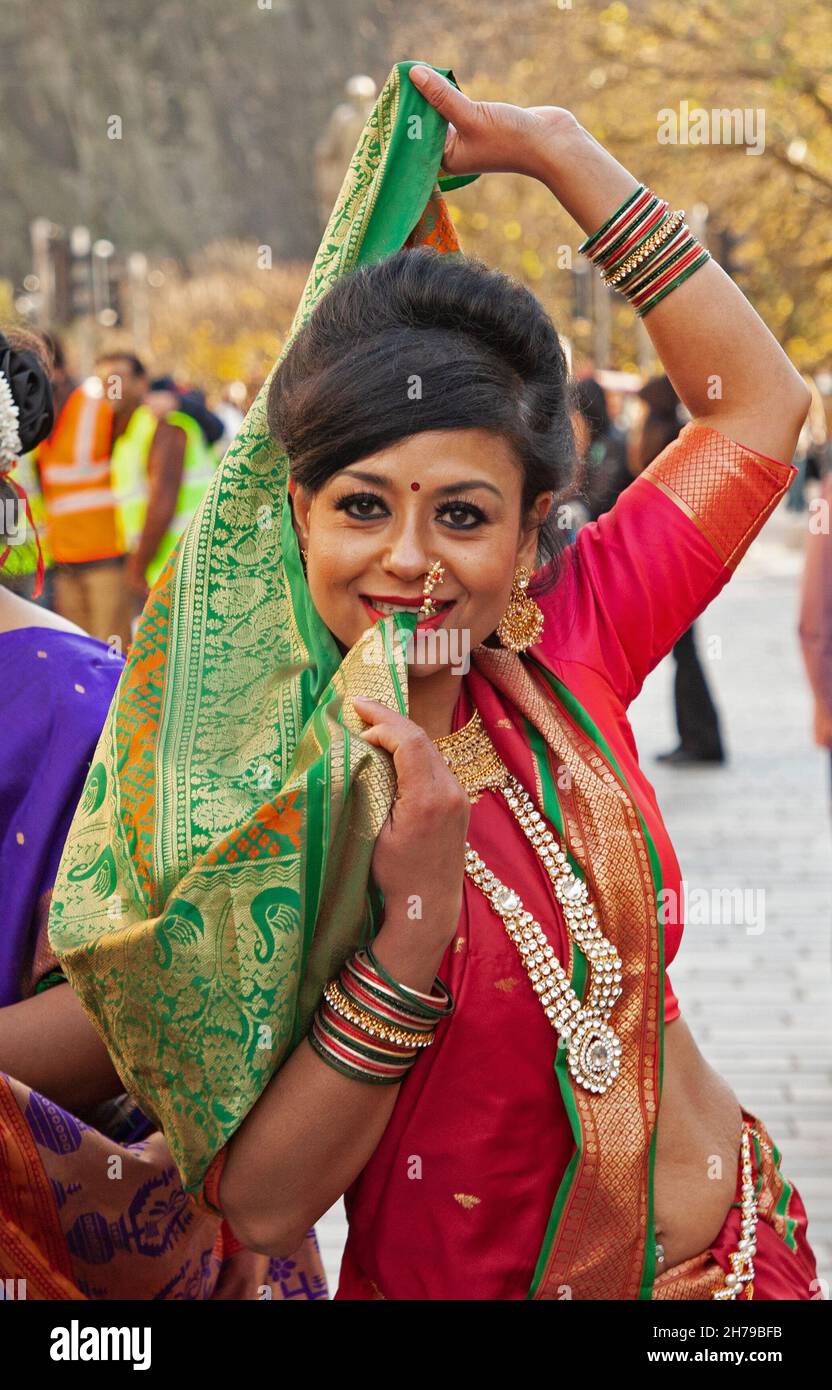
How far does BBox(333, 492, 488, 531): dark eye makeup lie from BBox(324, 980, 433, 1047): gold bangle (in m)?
0.48

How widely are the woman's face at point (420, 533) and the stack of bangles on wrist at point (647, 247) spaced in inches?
14.2

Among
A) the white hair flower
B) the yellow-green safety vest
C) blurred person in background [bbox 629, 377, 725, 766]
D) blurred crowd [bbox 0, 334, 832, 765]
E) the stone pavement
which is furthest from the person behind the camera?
the yellow-green safety vest

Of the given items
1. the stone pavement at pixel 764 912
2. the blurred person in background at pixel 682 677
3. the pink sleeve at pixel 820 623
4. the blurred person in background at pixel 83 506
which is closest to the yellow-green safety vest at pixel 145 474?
the blurred person in background at pixel 83 506

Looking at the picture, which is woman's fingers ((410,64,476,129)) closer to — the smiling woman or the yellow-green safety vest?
the smiling woman

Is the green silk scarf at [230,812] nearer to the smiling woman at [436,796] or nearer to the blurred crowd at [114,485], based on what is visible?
the smiling woman at [436,796]

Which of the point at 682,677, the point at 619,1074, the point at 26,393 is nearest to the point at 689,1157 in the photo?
the point at 619,1074

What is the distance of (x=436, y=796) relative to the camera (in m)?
1.71

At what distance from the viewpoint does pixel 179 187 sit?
77062 millimetres

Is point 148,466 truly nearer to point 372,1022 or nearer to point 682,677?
point 682,677

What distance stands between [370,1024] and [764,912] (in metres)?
4.82

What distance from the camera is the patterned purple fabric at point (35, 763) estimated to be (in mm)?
2212

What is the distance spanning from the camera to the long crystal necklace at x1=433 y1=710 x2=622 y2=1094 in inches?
74.0

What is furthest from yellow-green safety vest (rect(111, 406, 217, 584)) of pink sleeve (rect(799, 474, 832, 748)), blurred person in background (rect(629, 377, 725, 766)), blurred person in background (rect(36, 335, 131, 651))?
pink sleeve (rect(799, 474, 832, 748))
